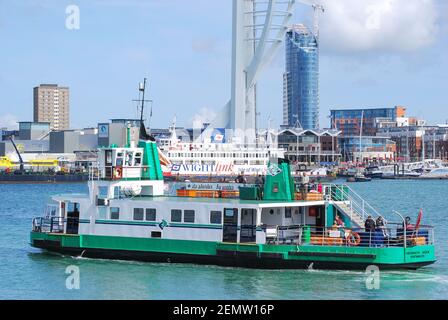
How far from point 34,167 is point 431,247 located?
129370 mm

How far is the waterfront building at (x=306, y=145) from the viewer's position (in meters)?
175

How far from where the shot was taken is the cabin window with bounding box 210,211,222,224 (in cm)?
2728

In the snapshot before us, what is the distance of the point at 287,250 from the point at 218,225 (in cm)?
241

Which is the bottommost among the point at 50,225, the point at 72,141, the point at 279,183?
the point at 50,225

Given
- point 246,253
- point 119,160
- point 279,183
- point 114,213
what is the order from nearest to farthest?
1. point 246,253
2. point 279,183
3. point 114,213
4. point 119,160

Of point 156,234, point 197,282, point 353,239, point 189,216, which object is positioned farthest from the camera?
point 156,234

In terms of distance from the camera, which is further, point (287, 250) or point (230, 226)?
point (230, 226)

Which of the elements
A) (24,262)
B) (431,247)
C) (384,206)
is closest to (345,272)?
(431,247)

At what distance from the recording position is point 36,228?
31.3 m

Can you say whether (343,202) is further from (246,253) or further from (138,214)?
(138,214)

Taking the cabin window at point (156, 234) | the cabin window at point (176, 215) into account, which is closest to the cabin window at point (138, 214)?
the cabin window at point (156, 234)

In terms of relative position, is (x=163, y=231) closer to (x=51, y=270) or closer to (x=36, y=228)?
(x=51, y=270)

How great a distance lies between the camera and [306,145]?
580 ft

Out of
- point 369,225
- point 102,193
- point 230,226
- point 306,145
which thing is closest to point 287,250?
point 230,226
